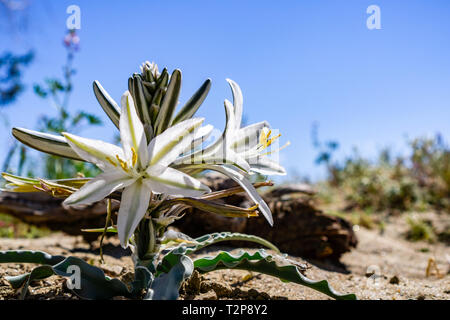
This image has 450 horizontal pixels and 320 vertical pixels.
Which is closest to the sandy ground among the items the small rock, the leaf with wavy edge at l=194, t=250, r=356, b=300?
the small rock

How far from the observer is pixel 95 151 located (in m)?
1.32

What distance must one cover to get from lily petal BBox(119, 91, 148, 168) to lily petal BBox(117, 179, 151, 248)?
96 millimetres

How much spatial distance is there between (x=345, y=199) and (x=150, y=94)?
7730 millimetres

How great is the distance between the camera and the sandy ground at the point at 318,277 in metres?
1.93

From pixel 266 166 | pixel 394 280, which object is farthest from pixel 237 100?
pixel 394 280

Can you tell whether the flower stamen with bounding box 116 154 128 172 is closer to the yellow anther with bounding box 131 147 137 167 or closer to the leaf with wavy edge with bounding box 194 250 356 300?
the yellow anther with bounding box 131 147 137 167

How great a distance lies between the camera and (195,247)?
5.89 ft

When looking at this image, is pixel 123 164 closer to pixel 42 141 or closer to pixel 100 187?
pixel 100 187

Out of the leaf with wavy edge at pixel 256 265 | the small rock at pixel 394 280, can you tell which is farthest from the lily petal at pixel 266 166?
the small rock at pixel 394 280

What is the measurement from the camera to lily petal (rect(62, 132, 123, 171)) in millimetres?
1300

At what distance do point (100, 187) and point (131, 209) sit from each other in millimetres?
133

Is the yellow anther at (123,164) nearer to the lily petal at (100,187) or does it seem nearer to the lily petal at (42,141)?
the lily petal at (100,187)

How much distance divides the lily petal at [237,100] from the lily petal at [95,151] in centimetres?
55
